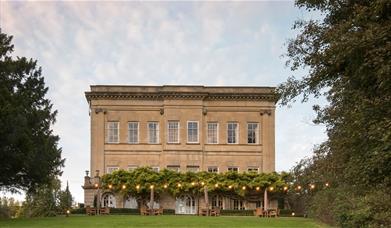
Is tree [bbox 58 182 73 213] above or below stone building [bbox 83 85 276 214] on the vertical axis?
below

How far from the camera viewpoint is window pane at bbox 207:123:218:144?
45.2 metres

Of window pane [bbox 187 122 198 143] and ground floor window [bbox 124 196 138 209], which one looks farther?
window pane [bbox 187 122 198 143]

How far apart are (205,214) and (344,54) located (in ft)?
89.4

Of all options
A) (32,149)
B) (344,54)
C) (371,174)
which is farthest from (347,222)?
(32,149)

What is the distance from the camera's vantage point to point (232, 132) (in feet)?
149

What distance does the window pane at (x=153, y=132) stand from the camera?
45094 millimetres

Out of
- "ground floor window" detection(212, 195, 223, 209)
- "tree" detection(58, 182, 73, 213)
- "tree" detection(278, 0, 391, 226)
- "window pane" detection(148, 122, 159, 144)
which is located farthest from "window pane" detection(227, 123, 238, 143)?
"tree" detection(278, 0, 391, 226)

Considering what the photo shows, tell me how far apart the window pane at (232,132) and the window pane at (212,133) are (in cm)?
103

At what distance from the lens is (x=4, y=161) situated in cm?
2970

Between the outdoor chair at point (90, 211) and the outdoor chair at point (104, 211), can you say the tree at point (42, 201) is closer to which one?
the outdoor chair at point (90, 211)

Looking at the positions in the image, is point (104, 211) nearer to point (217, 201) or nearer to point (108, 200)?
point (108, 200)

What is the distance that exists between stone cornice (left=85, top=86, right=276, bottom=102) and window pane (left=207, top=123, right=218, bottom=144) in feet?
7.01

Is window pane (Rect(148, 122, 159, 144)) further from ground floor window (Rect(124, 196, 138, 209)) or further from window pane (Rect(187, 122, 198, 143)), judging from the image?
ground floor window (Rect(124, 196, 138, 209))

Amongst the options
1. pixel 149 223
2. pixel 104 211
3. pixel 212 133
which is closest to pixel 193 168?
pixel 212 133
